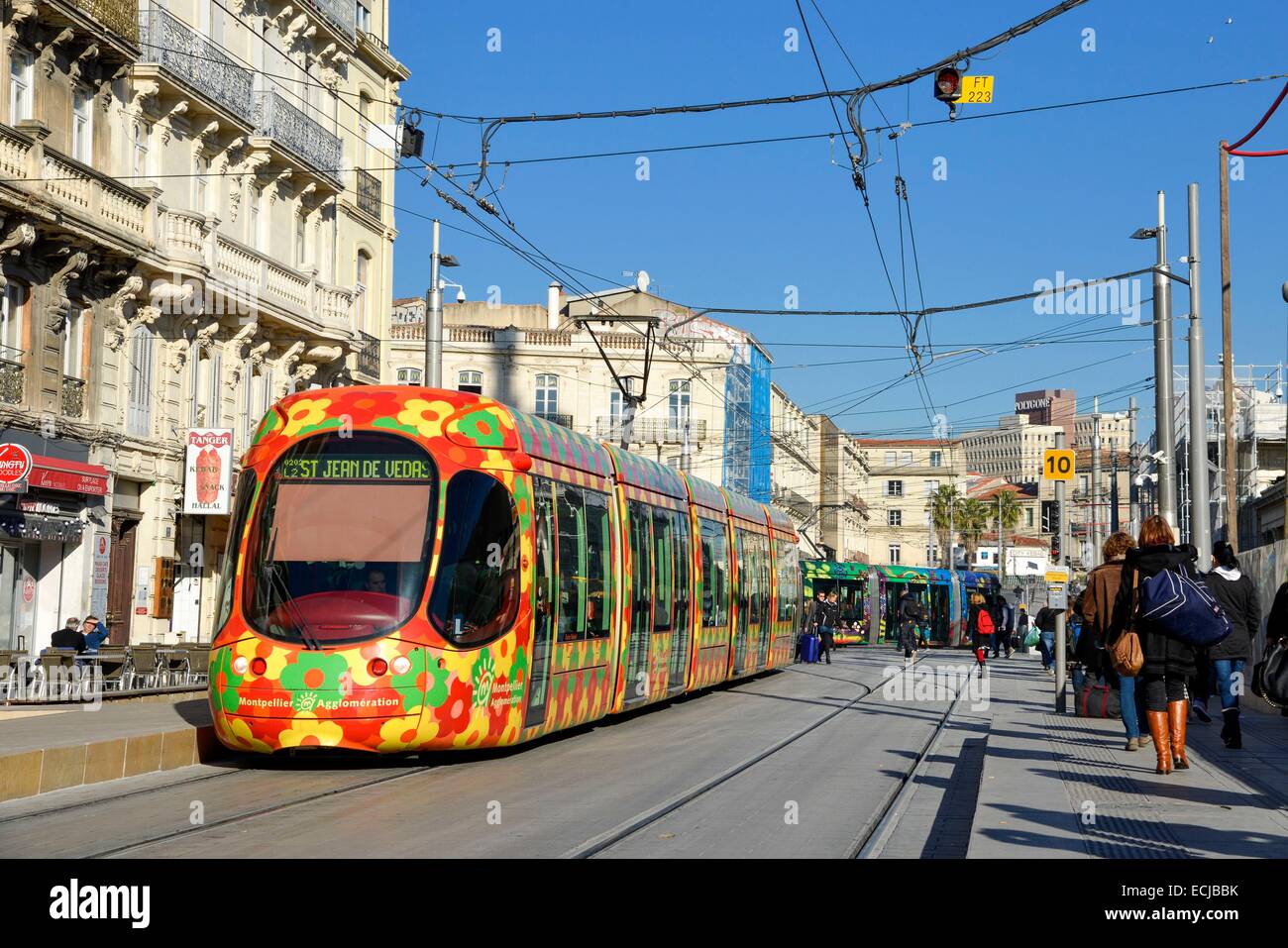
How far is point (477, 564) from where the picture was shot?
13852mm

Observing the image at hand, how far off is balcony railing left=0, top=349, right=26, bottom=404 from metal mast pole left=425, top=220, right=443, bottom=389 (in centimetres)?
602

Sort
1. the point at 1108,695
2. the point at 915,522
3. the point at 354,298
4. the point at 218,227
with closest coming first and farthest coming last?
the point at 1108,695
the point at 218,227
the point at 354,298
the point at 915,522

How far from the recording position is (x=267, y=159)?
33719 mm

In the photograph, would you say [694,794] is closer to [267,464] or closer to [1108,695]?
[267,464]

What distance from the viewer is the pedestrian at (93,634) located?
2455cm

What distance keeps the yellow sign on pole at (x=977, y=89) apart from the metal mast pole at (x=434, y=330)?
10914 millimetres

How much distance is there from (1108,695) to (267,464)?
10195 millimetres

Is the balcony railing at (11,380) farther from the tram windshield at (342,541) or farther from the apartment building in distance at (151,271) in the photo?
the tram windshield at (342,541)

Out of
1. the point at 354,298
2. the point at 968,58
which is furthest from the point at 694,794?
the point at 354,298

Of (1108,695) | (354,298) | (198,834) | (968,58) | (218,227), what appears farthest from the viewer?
(354,298)

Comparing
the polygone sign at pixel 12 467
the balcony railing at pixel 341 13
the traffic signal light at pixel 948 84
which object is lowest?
the polygone sign at pixel 12 467

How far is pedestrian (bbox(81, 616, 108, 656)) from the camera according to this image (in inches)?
967

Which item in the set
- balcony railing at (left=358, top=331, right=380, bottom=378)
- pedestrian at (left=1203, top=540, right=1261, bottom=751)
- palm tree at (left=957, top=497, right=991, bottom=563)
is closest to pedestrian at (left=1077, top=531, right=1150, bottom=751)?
pedestrian at (left=1203, top=540, right=1261, bottom=751)


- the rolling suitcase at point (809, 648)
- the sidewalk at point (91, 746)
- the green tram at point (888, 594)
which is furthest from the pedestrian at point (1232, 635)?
the green tram at point (888, 594)
